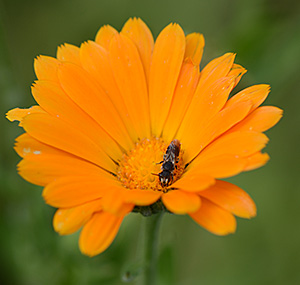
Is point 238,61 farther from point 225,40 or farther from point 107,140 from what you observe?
point 107,140

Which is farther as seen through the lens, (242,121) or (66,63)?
(66,63)

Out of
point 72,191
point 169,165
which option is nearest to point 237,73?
point 169,165

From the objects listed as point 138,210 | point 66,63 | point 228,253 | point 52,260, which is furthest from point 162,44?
point 228,253

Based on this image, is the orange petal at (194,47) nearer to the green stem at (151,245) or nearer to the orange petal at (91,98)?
the orange petal at (91,98)

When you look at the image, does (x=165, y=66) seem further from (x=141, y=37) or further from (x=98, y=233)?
(x=98, y=233)

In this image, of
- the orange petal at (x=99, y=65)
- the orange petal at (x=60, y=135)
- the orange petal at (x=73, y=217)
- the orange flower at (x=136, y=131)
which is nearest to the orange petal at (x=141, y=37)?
the orange flower at (x=136, y=131)
